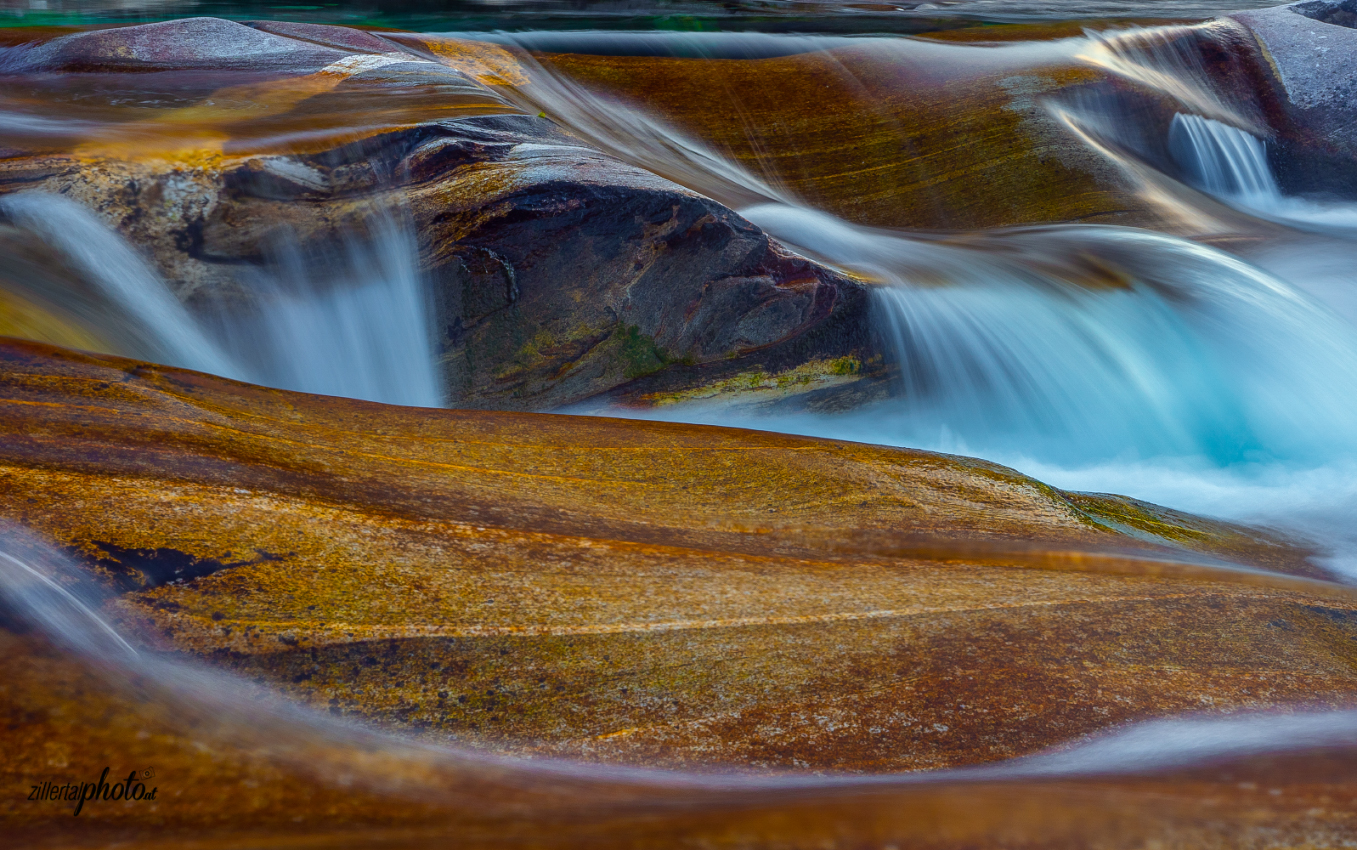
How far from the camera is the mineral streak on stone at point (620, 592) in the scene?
2318 mm

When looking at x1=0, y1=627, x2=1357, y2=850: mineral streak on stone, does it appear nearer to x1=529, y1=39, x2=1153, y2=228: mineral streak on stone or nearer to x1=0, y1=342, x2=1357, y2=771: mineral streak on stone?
x1=0, y1=342, x2=1357, y2=771: mineral streak on stone

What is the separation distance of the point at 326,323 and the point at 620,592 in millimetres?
3526

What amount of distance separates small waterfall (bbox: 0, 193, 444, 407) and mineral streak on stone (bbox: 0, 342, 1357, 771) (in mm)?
1300

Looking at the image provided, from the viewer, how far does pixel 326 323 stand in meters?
5.50

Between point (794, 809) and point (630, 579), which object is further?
point (630, 579)

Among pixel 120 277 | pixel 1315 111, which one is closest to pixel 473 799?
pixel 120 277

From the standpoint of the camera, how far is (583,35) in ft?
33.0

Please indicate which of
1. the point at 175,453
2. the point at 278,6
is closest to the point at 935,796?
the point at 175,453

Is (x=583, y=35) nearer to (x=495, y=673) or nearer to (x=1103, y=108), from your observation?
(x=1103, y=108)

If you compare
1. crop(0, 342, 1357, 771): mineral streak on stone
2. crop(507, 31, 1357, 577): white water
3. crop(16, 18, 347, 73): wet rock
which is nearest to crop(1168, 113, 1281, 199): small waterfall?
crop(507, 31, 1357, 577): white water

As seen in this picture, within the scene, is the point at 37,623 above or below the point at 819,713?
above

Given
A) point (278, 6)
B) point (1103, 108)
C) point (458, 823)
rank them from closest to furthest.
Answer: point (458, 823) → point (1103, 108) → point (278, 6)

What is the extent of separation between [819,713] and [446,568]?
47.6 inches

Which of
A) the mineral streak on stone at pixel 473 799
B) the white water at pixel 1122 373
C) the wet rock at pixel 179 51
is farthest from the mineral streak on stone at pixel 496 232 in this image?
the mineral streak on stone at pixel 473 799
